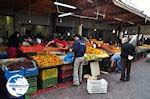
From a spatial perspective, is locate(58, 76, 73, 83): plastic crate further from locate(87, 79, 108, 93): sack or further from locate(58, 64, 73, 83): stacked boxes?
locate(87, 79, 108, 93): sack

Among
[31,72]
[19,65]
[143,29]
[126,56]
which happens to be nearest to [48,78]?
[31,72]

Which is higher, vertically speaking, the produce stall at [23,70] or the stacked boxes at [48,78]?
the produce stall at [23,70]

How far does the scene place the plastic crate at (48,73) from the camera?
5917mm

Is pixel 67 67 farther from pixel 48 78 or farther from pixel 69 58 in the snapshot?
pixel 48 78

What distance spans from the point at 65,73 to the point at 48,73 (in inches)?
32.8

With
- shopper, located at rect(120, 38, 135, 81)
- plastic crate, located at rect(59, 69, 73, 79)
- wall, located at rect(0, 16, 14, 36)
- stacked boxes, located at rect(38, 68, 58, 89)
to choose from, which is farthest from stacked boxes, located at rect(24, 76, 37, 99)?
wall, located at rect(0, 16, 14, 36)

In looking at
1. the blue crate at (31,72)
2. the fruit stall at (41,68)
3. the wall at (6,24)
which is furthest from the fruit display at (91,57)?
the wall at (6,24)

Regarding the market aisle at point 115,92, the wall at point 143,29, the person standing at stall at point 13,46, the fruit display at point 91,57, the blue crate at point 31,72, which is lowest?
the market aisle at point 115,92

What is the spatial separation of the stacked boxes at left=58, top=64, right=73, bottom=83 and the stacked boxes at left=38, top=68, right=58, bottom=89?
34cm

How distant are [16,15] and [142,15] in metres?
8.22

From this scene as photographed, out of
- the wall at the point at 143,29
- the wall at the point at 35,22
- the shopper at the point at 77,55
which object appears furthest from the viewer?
the wall at the point at 143,29

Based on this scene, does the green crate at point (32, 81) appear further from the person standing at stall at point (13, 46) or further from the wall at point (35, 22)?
the wall at point (35, 22)

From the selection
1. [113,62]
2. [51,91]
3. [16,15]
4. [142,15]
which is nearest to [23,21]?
[16,15]

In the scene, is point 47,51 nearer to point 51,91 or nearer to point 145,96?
point 51,91
